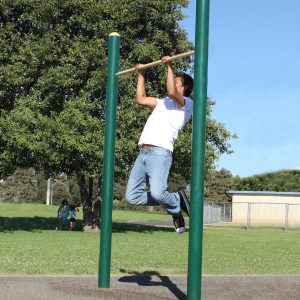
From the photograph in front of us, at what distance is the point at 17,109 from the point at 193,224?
17505 mm

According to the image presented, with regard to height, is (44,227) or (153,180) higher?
(153,180)

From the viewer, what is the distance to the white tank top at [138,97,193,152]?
6375 millimetres

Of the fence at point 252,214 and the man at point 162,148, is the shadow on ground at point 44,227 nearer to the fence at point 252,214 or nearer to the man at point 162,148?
the fence at point 252,214

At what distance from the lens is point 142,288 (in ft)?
22.3

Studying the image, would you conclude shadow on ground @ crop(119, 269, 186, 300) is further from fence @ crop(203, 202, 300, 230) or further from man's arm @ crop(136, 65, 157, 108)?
fence @ crop(203, 202, 300, 230)

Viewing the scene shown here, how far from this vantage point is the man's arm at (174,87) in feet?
20.5

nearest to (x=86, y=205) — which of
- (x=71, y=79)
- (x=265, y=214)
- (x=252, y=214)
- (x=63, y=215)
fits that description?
(x=63, y=215)

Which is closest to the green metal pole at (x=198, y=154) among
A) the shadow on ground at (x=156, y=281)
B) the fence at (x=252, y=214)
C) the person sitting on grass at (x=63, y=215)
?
the shadow on ground at (x=156, y=281)

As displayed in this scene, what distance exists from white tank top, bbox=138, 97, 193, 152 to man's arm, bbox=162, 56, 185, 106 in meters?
0.09

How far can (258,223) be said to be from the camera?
35938 mm

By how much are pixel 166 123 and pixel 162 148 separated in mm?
271

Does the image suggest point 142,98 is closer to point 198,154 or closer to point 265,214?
point 198,154

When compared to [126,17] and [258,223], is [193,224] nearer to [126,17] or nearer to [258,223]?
[126,17]

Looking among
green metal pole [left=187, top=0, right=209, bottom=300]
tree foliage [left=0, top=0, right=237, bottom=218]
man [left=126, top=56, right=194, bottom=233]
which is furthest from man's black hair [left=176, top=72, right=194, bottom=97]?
tree foliage [left=0, top=0, right=237, bottom=218]
